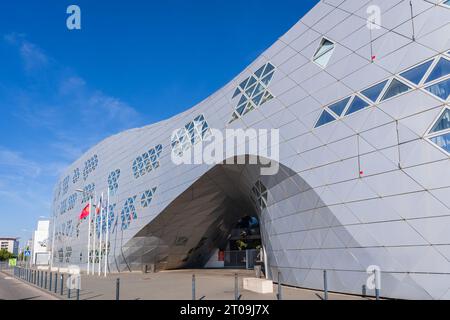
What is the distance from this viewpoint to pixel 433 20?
496 inches

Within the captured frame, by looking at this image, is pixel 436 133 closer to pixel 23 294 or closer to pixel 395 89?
pixel 395 89

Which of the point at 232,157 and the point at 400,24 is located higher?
the point at 400,24

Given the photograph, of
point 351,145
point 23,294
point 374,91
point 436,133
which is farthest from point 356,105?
point 23,294

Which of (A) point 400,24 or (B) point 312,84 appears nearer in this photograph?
(A) point 400,24

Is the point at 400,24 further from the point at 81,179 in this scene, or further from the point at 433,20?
the point at 81,179

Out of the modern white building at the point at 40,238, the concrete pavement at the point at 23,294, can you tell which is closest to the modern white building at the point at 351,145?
the concrete pavement at the point at 23,294

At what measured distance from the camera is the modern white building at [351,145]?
476 inches

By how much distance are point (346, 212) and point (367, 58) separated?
5.95 meters

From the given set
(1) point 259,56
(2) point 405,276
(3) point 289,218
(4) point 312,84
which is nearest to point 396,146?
(2) point 405,276

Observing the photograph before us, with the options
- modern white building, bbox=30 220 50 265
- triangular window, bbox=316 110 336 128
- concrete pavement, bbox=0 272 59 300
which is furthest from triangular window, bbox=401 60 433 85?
modern white building, bbox=30 220 50 265

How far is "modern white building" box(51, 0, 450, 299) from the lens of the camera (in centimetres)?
1208

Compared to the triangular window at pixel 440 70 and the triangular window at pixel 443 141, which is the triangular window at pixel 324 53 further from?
the triangular window at pixel 443 141

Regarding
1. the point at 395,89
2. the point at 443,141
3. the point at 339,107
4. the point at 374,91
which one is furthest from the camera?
the point at 339,107

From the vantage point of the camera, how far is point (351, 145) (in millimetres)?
14922
